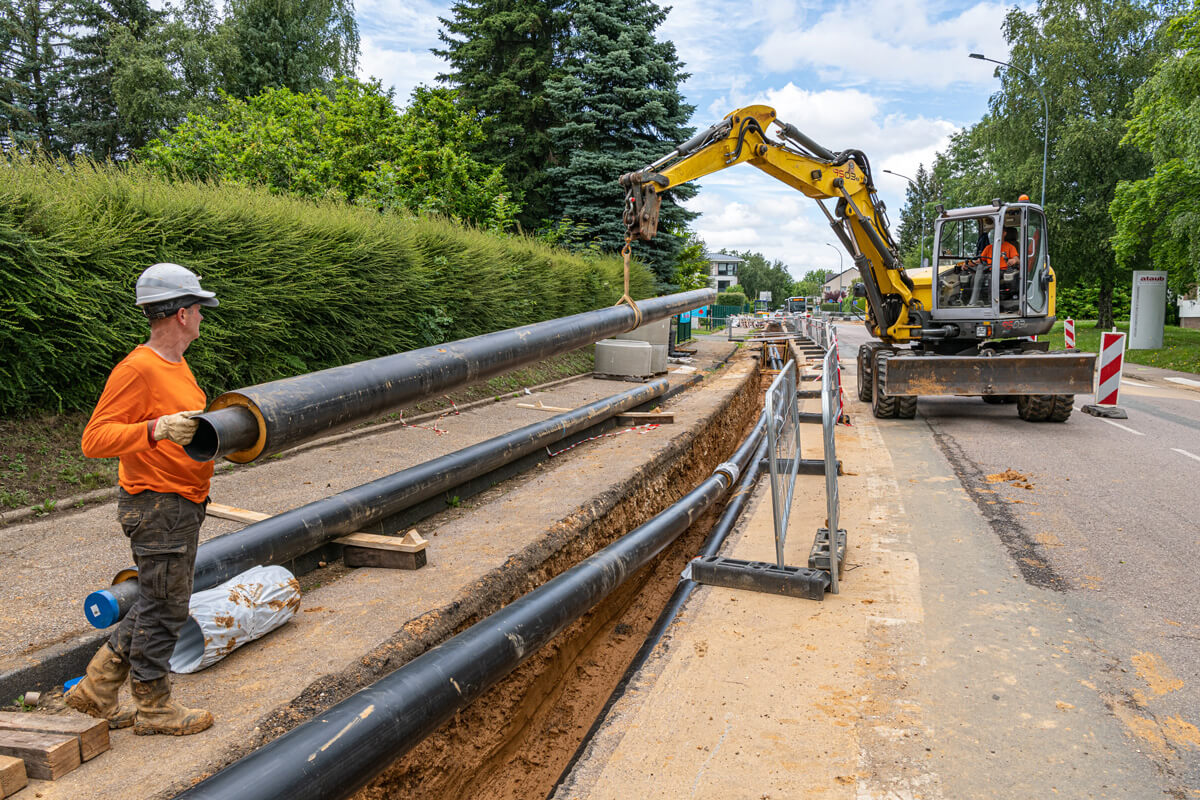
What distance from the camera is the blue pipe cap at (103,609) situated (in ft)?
10.3

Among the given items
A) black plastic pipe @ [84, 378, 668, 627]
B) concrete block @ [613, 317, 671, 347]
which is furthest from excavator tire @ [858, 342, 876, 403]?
black plastic pipe @ [84, 378, 668, 627]

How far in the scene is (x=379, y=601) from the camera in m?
4.51

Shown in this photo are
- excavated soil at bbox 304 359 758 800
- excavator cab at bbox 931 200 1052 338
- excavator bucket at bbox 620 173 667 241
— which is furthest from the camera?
excavator cab at bbox 931 200 1052 338

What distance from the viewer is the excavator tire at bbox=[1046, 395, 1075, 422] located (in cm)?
1016

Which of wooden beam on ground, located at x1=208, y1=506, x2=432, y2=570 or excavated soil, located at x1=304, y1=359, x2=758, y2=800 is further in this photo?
wooden beam on ground, located at x1=208, y1=506, x2=432, y2=570

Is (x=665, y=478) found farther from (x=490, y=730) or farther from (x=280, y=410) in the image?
(x=280, y=410)

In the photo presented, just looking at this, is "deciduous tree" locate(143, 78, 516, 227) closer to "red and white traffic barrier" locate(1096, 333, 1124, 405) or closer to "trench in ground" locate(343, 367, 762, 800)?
"trench in ground" locate(343, 367, 762, 800)

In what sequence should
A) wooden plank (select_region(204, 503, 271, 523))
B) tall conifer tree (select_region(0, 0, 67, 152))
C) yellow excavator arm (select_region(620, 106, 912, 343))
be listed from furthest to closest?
1. tall conifer tree (select_region(0, 0, 67, 152))
2. yellow excavator arm (select_region(620, 106, 912, 343))
3. wooden plank (select_region(204, 503, 271, 523))

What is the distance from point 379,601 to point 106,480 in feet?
11.3

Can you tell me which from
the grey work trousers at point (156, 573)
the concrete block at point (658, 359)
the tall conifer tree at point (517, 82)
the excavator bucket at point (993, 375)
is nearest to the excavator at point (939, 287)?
the excavator bucket at point (993, 375)

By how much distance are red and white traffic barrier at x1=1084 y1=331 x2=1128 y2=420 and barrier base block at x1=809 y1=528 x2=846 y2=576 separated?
26.4 feet

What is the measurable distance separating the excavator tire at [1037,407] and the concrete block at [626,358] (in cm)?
683

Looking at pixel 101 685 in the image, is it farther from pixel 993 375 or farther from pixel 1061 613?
pixel 993 375

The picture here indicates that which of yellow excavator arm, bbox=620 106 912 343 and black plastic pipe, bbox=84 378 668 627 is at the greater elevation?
yellow excavator arm, bbox=620 106 912 343
